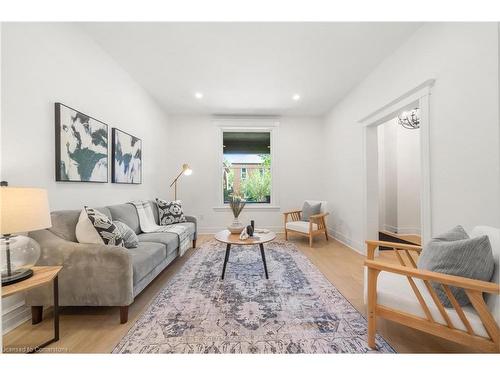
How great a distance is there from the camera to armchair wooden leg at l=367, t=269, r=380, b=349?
1361 mm

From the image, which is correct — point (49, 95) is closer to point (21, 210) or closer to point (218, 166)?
point (21, 210)

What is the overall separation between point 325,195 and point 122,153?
4.04 m

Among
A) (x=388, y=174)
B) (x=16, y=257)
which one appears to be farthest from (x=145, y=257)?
(x=388, y=174)

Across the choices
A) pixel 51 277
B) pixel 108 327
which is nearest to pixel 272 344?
pixel 108 327

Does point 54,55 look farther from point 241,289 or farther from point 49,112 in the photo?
point 241,289

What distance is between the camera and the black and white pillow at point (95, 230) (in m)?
1.77

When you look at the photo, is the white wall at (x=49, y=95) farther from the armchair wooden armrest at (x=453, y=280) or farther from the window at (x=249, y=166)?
the armchair wooden armrest at (x=453, y=280)

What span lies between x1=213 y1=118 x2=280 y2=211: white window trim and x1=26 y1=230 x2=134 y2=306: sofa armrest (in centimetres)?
316

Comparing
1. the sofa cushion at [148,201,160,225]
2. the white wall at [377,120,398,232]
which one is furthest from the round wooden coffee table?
the white wall at [377,120,398,232]

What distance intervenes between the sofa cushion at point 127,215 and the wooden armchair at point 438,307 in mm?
2650

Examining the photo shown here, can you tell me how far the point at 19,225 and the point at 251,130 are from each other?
4.21m

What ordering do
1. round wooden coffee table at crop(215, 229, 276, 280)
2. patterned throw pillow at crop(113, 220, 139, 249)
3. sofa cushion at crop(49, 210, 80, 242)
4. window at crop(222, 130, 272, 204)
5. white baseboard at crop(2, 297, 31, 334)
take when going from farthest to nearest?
window at crop(222, 130, 272, 204) → round wooden coffee table at crop(215, 229, 276, 280) → patterned throw pillow at crop(113, 220, 139, 249) → sofa cushion at crop(49, 210, 80, 242) → white baseboard at crop(2, 297, 31, 334)

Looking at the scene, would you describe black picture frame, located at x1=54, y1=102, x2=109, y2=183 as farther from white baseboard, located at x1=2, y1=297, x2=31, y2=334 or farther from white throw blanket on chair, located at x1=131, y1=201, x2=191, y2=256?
white baseboard, located at x1=2, y1=297, x2=31, y2=334
